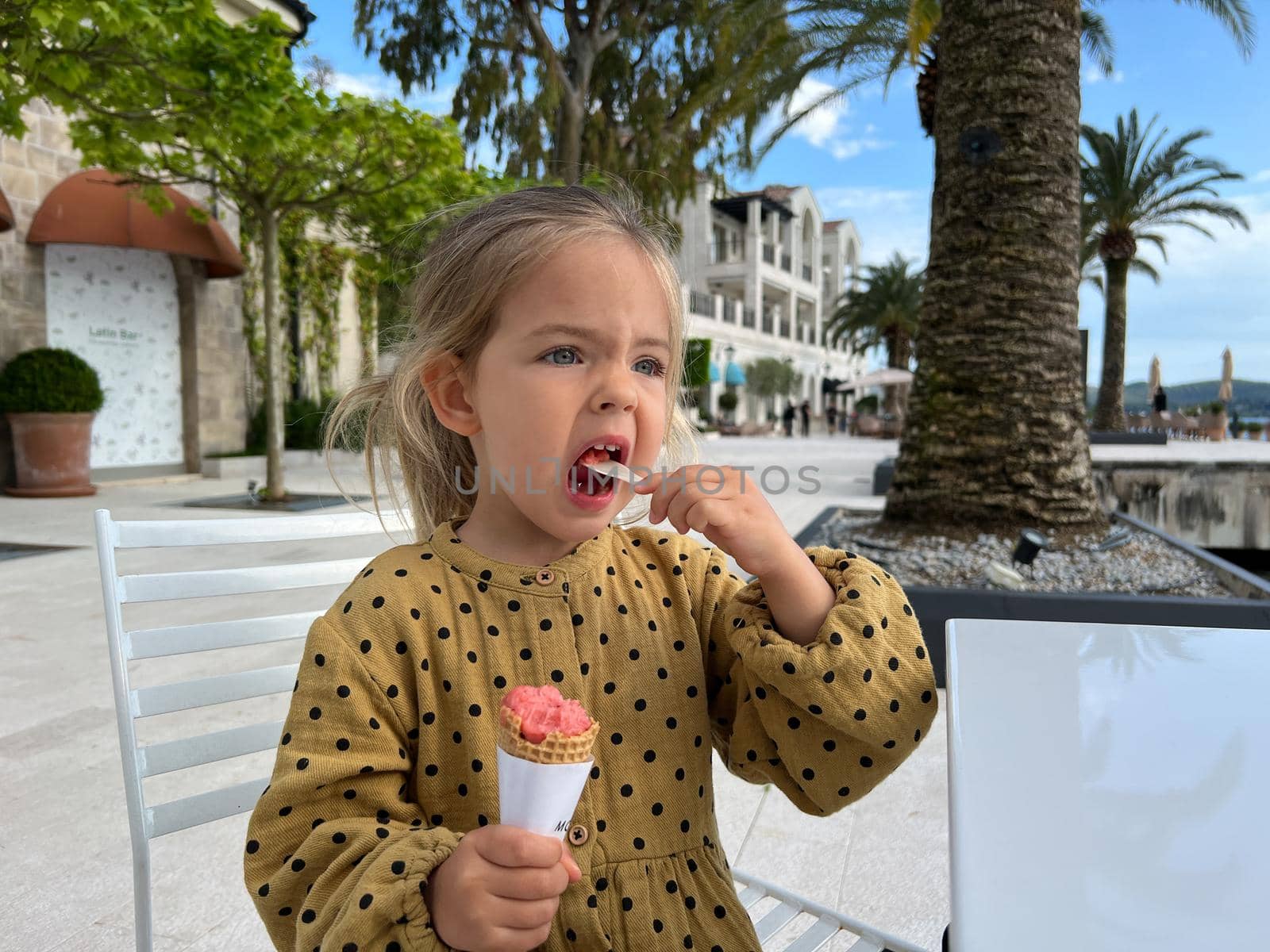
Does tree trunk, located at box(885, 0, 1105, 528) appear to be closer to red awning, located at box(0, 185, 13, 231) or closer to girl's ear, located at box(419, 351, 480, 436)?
girl's ear, located at box(419, 351, 480, 436)

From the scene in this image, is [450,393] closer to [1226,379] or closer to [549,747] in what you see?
[549,747]

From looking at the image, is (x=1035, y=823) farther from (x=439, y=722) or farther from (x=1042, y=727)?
(x=439, y=722)

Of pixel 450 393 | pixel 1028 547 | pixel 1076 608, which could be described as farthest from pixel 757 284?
pixel 450 393

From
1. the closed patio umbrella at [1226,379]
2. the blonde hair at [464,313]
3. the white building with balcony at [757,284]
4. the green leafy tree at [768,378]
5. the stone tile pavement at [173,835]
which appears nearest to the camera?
the blonde hair at [464,313]

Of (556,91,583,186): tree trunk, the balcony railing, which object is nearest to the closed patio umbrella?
the balcony railing

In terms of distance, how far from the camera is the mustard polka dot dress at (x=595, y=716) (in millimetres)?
856

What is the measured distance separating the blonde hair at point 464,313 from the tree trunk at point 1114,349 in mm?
20519

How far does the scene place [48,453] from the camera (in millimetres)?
9445

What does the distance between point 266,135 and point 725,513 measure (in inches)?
260

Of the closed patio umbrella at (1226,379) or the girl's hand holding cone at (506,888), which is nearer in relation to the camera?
the girl's hand holding cone at (506,888)

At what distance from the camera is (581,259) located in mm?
1039

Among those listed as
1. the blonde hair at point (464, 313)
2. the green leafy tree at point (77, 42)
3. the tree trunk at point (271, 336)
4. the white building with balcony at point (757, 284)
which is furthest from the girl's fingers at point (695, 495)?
the white building with balcony at point (757, 284)

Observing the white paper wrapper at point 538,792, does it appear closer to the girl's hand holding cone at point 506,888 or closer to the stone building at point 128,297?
the girl's hand holding cone at point 506,888

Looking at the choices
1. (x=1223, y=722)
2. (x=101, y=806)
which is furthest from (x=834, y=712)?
(x=101, y=806)
